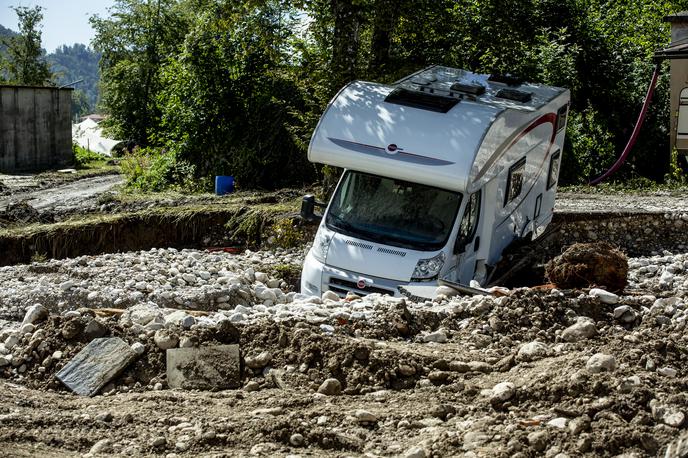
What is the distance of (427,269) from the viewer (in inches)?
448

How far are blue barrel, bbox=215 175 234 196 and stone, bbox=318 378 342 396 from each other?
15.1m

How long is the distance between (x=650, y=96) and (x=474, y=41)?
223 inches

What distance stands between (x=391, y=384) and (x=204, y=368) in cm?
169

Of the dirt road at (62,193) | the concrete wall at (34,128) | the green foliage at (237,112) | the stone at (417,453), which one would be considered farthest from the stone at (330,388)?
the concrete wall at (34,128)

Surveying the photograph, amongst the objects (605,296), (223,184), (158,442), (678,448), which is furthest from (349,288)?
(223,184)

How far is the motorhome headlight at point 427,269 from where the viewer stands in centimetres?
1134

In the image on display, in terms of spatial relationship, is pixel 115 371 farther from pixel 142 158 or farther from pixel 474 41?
pixel 142 158

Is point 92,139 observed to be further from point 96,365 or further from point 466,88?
point 96,365

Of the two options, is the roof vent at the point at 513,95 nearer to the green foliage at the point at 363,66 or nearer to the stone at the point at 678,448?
the green foliage at the point at 363,66

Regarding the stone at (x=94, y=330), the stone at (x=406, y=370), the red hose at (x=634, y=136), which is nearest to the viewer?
the stone at (x=406, y=370)

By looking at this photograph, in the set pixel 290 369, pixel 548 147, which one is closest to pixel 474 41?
pixel 548 147

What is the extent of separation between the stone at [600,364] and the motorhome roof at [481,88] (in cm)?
626

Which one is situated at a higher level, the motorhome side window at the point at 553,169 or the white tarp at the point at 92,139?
the motorhome side window at the point at 553,169

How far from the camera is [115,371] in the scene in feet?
26.3
